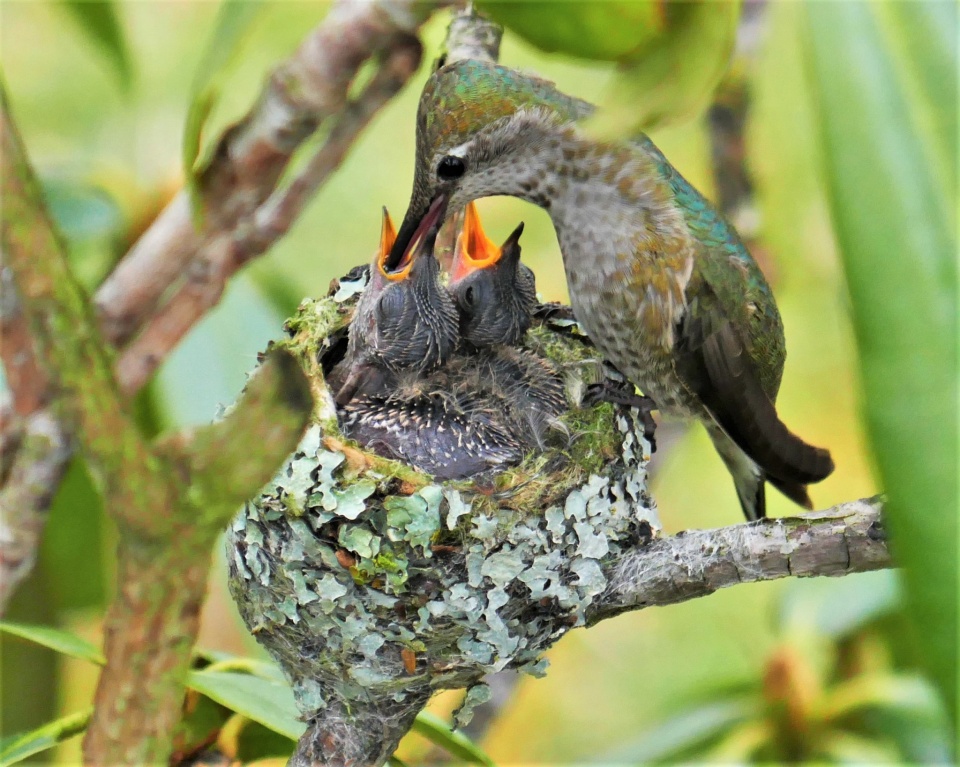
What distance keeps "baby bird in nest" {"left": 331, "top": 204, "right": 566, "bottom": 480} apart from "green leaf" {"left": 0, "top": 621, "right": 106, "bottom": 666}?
0.56m

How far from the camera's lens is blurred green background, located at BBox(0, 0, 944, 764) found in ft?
7.77

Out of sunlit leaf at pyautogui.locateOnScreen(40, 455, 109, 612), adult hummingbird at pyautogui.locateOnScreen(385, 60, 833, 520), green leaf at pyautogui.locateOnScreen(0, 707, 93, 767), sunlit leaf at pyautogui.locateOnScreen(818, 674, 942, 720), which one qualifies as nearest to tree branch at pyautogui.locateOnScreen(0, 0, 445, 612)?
adult hummingbird at pyautogui.locateOnScreen(385, 60, 833, 520)

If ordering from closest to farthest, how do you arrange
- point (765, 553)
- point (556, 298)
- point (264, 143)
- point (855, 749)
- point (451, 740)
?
point (765, 553)
point (451, 740)
point (264, 143)
point (855, 749)
point (556, 298)

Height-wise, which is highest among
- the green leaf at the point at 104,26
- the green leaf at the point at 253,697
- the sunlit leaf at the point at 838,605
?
the green leaf at the point at 104,26

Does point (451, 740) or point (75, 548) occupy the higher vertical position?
point (75, 548)

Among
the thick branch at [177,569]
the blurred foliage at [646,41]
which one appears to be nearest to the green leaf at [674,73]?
the blurred foliage at [646,41]

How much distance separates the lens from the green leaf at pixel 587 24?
752mm

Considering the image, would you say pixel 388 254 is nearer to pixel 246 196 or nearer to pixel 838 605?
pixel 246 196

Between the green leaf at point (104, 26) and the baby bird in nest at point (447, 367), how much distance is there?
27.9 inches

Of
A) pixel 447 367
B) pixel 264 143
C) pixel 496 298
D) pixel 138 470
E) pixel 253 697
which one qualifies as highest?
pixel 264 143

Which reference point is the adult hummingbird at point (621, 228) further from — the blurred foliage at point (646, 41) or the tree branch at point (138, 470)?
the tree branch at point (138, 470)

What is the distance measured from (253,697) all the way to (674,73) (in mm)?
1084

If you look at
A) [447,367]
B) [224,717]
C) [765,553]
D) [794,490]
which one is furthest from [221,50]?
[794,490]

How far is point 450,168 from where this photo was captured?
166 cm
